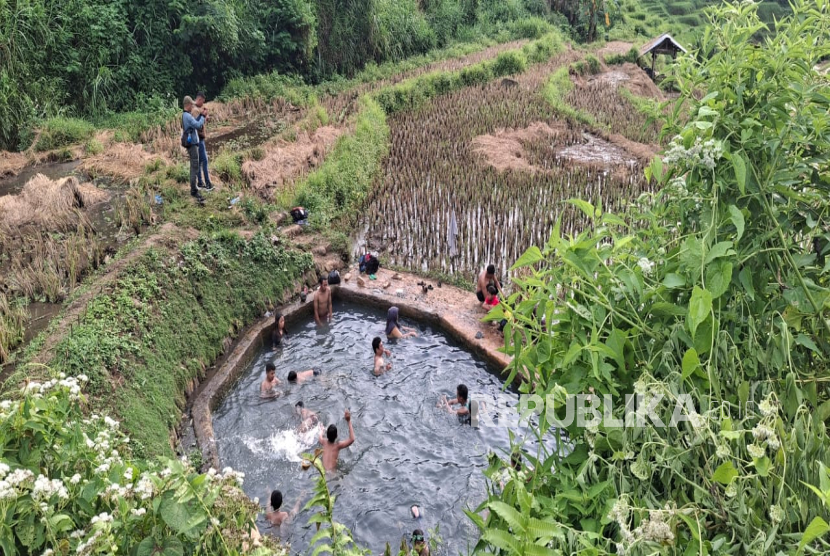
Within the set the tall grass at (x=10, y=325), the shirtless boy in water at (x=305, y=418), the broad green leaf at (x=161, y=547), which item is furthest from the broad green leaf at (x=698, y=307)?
the tall grass at (x=10, y=325)

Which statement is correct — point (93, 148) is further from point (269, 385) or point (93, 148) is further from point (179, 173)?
point (269, 385)

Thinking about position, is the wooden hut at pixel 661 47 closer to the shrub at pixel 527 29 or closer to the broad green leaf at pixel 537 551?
the shrub at pixel 527 29

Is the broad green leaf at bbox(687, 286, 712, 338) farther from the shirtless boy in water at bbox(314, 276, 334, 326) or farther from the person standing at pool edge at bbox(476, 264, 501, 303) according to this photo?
the shirtless boy in water at bbox(314, 276, 334, 326)

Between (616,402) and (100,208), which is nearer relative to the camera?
(616,402)

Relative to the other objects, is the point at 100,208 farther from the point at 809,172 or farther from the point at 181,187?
the point at 809,172

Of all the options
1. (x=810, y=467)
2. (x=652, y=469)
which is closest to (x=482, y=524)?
(x=652, y=469)

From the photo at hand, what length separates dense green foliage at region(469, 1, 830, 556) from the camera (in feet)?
7.66

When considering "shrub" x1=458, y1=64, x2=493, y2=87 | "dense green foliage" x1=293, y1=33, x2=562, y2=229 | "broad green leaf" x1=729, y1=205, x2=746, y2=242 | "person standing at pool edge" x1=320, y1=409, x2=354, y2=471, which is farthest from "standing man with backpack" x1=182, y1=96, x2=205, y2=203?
"shrub" x1=458, y1=64, x2=493, y2=87

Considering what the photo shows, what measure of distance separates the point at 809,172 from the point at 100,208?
10.3 m

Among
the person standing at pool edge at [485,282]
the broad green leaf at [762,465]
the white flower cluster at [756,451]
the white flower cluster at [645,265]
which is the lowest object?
the person standing at pool edge at [485,282]

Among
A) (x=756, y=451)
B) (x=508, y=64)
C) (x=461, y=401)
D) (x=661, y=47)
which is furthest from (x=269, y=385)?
(x=661, y=47)

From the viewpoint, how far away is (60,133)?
43.1ft

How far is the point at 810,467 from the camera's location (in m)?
2.33

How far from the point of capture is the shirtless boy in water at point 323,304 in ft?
29.8
